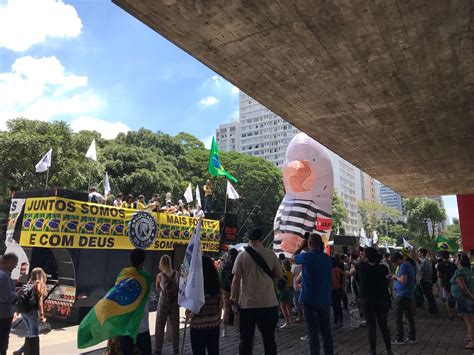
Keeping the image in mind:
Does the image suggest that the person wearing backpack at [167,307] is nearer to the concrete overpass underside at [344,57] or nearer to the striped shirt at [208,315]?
the striped shirt at [208,315]

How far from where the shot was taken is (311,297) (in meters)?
5.19

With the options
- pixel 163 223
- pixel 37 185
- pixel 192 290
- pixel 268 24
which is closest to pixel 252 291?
pixel 192 290

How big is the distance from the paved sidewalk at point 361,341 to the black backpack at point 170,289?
39.8 inches

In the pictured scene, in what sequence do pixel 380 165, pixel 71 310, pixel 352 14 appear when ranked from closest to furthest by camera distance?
pixel 352 14
pixel 71 310
pixel 380 165

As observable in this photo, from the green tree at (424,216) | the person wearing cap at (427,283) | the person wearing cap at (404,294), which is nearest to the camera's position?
the person wearing cap at (404,294)

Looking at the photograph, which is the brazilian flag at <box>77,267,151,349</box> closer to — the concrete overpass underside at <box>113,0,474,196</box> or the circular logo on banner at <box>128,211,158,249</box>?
the concrete overpass underside at <box>113,0,474,196</box>

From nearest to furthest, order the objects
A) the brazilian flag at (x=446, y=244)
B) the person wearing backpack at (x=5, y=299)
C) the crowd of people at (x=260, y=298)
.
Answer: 1. the crowd of people at (x=260, y=298)
2. the person wearing backpack at (x=5, y=299)
3. the brazilian flag at (x=446, y=244)

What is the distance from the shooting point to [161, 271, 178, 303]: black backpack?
6.33 meters

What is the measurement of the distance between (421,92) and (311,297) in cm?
568

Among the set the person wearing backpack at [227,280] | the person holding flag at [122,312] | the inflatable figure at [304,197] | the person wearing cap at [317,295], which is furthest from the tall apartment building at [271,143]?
the person holding flag at [122,312]

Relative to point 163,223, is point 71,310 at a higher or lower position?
lower

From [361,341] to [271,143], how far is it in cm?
10824

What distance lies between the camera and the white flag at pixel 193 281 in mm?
4227

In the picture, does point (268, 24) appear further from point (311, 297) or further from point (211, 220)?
point (211, 220)
